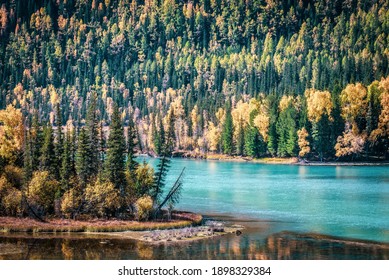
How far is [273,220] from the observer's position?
69500 mm

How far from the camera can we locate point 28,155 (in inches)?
2808

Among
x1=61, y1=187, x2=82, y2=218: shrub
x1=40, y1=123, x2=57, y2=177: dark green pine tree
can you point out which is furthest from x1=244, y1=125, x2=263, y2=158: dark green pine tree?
x1=61, y1=187, x2=82, y2=218: shrub

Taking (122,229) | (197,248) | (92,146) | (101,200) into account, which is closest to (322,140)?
(92,146)

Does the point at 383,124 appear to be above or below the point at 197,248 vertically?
above

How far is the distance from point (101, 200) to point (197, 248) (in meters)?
12.3

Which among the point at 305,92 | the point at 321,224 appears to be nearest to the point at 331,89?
the point at 305,92

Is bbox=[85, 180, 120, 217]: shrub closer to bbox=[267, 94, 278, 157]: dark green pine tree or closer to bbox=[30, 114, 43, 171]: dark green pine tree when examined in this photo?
bbox=[30, 114, 43, 171]: dark green pine tree

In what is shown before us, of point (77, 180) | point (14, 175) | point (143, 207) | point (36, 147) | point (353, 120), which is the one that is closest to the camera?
point (143, 207)

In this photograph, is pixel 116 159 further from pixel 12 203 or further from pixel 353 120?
pixel 353 120

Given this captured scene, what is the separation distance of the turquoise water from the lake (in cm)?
8

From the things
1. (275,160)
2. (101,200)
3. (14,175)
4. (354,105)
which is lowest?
(275,160)

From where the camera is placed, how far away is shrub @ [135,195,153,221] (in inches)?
2520

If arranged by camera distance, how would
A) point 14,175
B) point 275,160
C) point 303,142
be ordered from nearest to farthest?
point 14,175, point 303,142, point 275,160
